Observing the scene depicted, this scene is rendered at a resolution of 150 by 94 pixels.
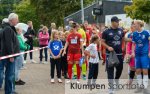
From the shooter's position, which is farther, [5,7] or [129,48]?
[5,7]

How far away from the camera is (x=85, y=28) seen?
1712 cm

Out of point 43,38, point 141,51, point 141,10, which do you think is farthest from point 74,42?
point 141,10

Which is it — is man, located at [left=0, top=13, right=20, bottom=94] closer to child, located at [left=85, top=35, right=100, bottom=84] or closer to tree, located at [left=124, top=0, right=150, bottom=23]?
child, located at [left=85, top=35, right=100, bottom=84]

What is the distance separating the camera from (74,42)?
1200 centimetres

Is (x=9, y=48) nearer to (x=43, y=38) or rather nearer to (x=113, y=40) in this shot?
(x=113, y=40)

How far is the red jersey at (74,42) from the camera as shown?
11.9 m

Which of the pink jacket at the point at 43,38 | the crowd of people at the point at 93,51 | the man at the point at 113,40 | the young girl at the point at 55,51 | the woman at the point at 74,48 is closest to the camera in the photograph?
the crowd of people at the point at 93,51

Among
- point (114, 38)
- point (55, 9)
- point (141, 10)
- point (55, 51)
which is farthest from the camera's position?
point (55, 9)

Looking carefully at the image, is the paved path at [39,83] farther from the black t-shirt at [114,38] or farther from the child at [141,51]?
the child at [141,51]

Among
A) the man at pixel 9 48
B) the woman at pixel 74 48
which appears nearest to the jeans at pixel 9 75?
the man at pixel 9 48

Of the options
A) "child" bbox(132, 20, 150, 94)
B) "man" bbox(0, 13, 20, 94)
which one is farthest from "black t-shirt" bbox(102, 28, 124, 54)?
"man" bbox(0, 13, 20, 94)

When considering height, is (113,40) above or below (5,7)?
below

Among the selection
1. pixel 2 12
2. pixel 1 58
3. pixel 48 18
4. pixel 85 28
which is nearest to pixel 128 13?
pixel 85 28

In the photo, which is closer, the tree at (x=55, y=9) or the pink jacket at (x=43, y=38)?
the pink jacket at (x=43, y=38)
